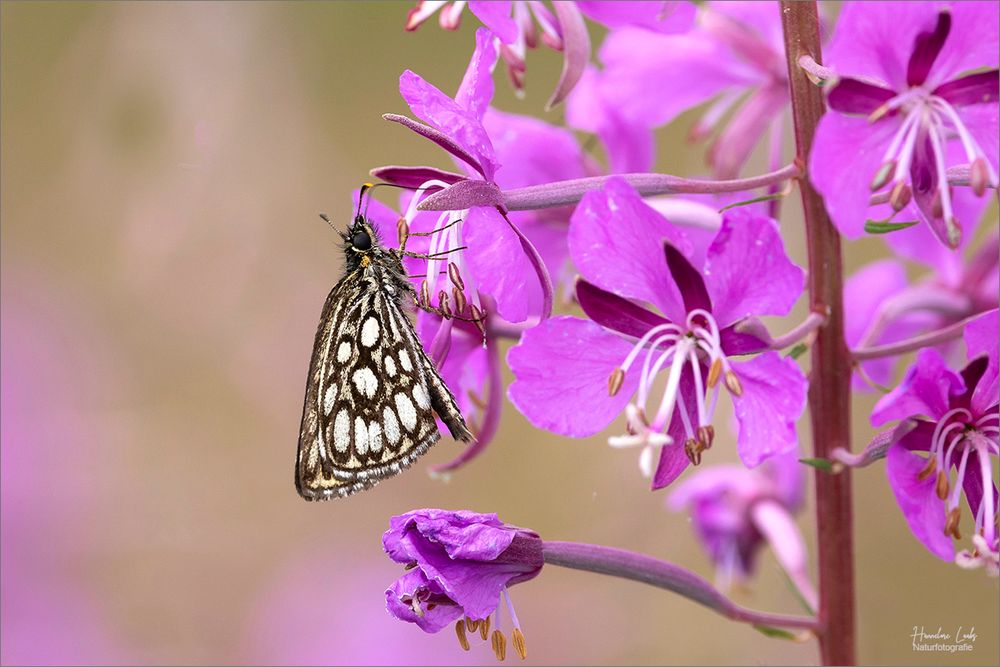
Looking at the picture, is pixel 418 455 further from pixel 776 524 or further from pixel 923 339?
pixel 776 524

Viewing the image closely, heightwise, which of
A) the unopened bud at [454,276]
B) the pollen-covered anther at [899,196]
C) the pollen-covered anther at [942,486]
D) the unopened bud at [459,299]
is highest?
the pollen-covered anther at [899,196]

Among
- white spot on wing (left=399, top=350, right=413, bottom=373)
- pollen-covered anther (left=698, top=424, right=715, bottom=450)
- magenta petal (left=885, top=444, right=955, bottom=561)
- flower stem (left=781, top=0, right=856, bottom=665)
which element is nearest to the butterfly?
white spot on wing (left=399, top=350, right=413, bottom=373)

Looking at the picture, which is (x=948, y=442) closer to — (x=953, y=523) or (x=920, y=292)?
(x=953, y=523)

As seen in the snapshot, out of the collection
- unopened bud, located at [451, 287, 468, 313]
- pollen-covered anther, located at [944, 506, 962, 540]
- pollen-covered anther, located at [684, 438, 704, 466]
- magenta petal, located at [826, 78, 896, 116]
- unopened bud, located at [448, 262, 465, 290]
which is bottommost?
pollen-covered anther, located at [944, 506, 962, 540]

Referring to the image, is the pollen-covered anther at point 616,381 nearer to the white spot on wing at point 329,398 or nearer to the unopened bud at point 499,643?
the unopened bud at point 499,643

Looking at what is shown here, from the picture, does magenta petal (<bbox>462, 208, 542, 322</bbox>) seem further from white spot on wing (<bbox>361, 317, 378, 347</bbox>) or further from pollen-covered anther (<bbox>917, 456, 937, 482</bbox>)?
pollen-covered anther (<bbox>917, 456, 937, 482</bbox>)

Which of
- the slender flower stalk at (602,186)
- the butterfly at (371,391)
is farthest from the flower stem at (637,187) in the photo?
the butterfly at (371,391)
